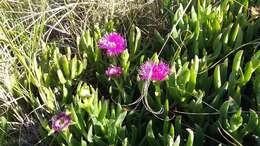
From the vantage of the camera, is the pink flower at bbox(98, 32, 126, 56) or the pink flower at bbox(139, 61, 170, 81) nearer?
the pink flower at bbox(139, 61, 170, 81)

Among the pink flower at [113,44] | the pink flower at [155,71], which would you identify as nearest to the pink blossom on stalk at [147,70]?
the pink flower at [155,71]

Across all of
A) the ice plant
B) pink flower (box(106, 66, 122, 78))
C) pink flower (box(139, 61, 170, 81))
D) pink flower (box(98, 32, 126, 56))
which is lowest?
the ice plant

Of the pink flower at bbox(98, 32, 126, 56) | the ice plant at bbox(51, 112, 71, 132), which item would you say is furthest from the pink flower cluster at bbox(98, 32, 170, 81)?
the ice plant at bbox(51, 112, 71, 132)

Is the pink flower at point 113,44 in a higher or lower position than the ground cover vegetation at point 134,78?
higher

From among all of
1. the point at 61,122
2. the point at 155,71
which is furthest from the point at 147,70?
the point at 61,122

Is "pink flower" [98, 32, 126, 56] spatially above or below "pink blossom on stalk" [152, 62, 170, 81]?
above

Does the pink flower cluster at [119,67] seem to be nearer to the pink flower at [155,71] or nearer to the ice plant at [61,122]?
the pink flower at [155,71]

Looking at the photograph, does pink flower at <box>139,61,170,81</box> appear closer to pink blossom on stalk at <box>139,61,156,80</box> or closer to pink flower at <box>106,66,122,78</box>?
pink blossom on stalk at <box>139,61,156,80</box>

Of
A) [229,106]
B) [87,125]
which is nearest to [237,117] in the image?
[229,106]

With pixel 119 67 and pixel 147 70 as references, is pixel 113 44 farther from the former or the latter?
pixel 147 70
